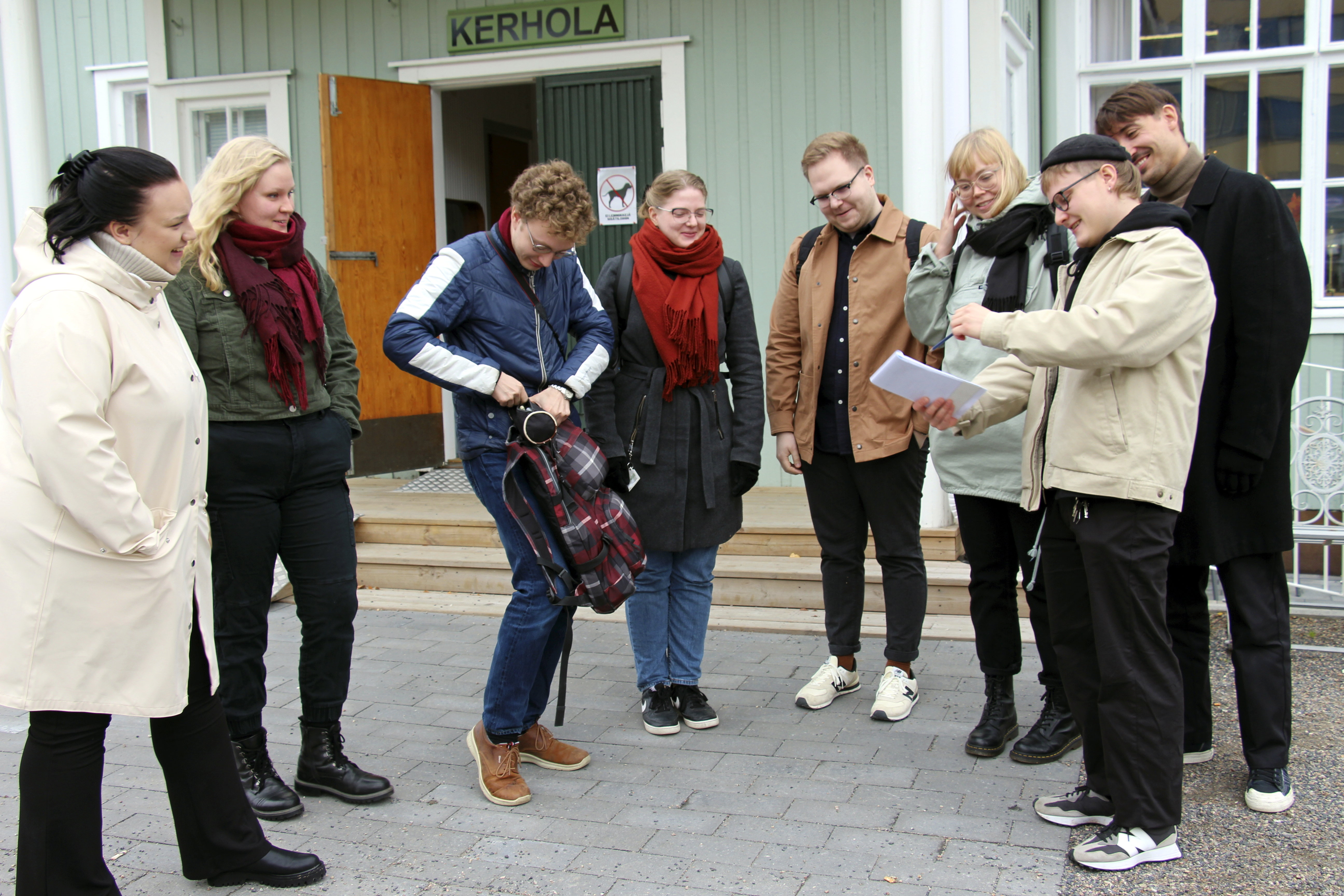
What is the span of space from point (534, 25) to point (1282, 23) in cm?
439

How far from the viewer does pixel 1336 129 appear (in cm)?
649

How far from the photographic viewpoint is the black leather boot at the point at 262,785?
323 cm

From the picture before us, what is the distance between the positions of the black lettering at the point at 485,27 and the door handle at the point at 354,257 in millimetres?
1471

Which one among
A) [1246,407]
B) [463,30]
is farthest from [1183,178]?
[463,30]

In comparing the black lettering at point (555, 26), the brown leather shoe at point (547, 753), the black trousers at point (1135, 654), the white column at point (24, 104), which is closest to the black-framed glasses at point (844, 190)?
the black trousers at point (1135, 654)

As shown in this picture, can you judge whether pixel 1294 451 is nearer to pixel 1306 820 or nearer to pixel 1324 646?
pixel 1324 646

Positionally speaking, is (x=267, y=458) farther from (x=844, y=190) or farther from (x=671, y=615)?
(x=844, y=190)

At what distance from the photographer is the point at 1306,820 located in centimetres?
305

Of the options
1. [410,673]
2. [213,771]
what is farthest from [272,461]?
[410,673]

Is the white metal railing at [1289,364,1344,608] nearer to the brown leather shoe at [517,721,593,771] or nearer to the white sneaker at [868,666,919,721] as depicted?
the white sneaker at [868,666,919,721]

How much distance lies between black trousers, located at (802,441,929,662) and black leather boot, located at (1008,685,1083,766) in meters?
0.54

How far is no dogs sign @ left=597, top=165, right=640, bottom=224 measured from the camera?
686 cm

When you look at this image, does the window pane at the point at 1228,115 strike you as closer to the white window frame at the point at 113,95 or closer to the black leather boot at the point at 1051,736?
the black leather boot at the point at 1051,736

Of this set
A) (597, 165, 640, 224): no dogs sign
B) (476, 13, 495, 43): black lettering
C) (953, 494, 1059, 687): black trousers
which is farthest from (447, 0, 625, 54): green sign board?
(953, 494, 1059, 687): black trousers
